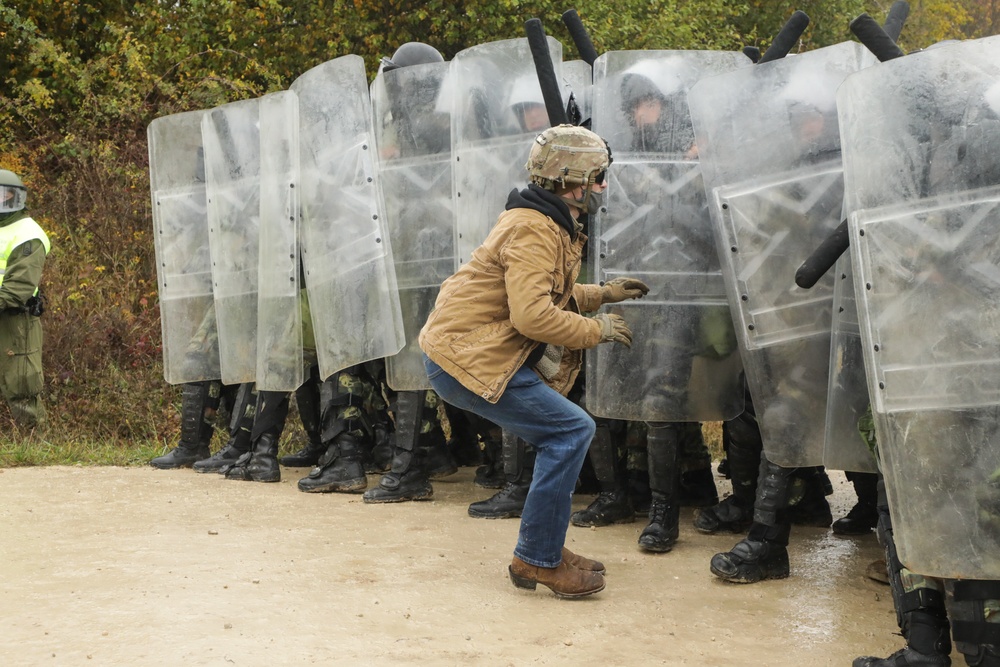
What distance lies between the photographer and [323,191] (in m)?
5.82

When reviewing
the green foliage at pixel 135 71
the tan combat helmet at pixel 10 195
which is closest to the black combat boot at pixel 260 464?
the tan combat helmet at pixel 10 195

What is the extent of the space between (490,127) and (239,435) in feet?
7.82

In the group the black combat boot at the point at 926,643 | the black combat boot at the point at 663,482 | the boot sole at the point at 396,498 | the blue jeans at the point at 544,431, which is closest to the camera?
the black combat boot at the point at 926,643

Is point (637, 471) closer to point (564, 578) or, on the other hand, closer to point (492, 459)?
point (492, 459)

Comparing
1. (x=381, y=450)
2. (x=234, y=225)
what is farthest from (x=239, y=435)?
(x=234, y=225)

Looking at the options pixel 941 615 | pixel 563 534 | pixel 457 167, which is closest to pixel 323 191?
pixel 457 167

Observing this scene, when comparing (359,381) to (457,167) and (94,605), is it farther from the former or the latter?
(94,605)

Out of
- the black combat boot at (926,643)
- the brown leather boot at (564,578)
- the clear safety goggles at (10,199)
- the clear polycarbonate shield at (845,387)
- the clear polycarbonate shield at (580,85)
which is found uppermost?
the clear polycarbonate shield at (580,85)

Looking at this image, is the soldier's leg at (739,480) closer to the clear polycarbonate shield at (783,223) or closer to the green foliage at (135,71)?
the clear polycarbonate shield at (783,223)

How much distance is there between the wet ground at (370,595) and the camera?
353cm

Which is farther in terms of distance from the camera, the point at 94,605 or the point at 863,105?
the point at 94,605

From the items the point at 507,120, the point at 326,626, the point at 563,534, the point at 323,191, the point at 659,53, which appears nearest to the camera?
the point at 326,626

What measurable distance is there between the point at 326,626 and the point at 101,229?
304 inches

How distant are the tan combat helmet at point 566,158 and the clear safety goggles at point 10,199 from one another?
4526 millimetres
